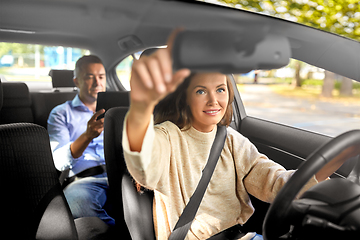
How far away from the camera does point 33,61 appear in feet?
3.68

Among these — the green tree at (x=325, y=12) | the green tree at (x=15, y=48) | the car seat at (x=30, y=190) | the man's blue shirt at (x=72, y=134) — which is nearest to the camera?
the green tree at (x=15, y=48)

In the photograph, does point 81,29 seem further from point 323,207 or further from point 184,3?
point 323,207

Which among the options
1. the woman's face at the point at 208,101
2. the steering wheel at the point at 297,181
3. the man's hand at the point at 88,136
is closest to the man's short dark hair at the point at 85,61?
the man's hand at the point at 88,136

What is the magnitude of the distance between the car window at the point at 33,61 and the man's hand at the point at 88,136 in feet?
0.86

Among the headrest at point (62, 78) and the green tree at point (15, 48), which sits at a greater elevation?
the green tree at point (15, 48)

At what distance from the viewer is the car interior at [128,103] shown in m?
0.87

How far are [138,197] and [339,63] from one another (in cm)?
84

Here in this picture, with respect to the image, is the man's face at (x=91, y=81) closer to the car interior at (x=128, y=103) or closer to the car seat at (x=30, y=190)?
the car interior at (x=128, y=103)

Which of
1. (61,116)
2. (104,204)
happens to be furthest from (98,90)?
(104,204)

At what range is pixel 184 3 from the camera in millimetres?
902

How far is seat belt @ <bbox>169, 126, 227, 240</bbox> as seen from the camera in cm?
118

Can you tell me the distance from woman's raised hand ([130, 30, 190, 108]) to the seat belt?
0.52m

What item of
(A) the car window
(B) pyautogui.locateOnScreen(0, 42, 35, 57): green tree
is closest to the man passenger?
(A) the car window

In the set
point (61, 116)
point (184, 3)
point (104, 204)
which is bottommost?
point (104, 204)
